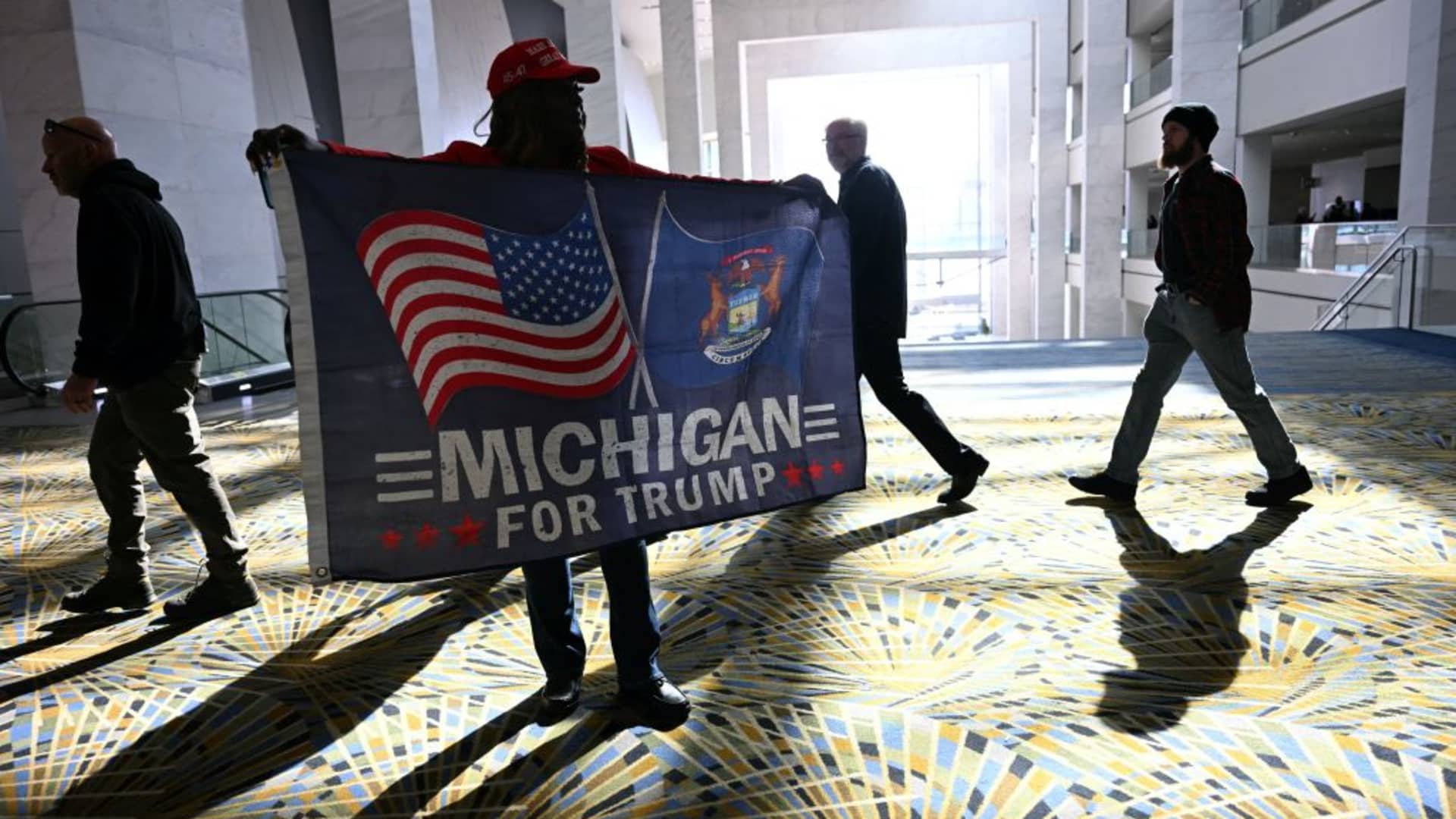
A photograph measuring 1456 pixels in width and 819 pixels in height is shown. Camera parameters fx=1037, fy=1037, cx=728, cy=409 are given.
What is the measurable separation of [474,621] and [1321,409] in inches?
235

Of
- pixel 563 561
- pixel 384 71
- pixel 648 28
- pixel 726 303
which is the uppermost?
pixel 648 28

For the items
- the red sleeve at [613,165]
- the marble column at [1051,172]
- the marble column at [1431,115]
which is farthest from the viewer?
the marble column at [1051,172]

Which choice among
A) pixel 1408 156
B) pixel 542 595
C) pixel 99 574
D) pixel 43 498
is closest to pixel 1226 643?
pixel 542 595

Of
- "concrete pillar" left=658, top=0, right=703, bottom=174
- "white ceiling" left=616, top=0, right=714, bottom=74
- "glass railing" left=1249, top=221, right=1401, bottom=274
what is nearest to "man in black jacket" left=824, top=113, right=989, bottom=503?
"glass railing" left=1249, top=221, right=1401, bottom=274

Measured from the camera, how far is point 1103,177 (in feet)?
94.1

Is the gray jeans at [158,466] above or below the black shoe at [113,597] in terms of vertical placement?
above

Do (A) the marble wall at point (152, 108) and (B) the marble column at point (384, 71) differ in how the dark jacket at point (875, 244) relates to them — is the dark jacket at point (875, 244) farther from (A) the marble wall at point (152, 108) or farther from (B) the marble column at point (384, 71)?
(B) the marble column at point (384, 71)

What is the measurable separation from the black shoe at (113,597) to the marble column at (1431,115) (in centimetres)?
1500

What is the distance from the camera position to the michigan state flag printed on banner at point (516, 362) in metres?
2.55

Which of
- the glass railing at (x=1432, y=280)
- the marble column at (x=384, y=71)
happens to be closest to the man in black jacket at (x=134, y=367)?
the marble column at (x=384, y=71)

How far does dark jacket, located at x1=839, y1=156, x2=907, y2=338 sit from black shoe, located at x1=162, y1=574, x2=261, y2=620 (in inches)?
109

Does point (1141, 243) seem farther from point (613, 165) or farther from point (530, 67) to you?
point (530, 67)

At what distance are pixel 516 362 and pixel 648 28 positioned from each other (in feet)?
98.8

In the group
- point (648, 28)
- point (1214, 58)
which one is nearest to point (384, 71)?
point (1214, 58)
